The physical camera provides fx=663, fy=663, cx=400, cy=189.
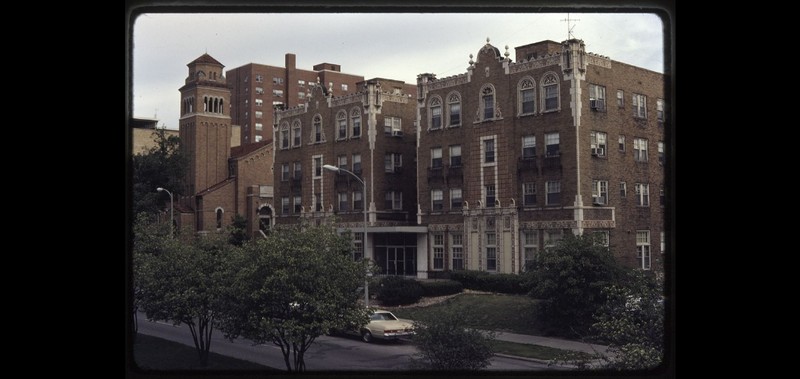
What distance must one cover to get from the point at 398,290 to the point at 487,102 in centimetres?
339

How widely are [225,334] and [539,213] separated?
517 centimetres

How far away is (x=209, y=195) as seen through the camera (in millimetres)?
9820

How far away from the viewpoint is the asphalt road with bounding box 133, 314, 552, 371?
27.6ft

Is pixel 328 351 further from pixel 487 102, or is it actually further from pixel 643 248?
pixel 487 102

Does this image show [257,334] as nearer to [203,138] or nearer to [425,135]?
[203,138]

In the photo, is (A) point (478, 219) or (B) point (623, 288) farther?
(A) point (478, 219)

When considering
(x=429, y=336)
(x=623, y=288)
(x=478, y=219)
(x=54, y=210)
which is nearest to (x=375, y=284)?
(x=429, y=336)

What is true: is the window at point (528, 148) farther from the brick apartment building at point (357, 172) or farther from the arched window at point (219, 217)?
the arched window at point (219, 217)

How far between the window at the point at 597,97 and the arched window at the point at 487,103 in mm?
1548

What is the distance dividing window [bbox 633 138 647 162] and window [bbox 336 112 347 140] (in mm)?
4786

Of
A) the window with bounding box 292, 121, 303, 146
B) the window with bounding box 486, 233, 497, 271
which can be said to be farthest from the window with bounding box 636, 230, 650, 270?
the window with bounding box 292, 121, 303, 146

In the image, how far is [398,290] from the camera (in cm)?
1018

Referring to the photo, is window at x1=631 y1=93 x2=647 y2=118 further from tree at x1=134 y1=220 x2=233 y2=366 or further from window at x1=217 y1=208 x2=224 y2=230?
tree at x1=134 y1=220 x2=233 y2=366

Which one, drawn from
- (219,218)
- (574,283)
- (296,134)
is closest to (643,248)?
(574,283)
